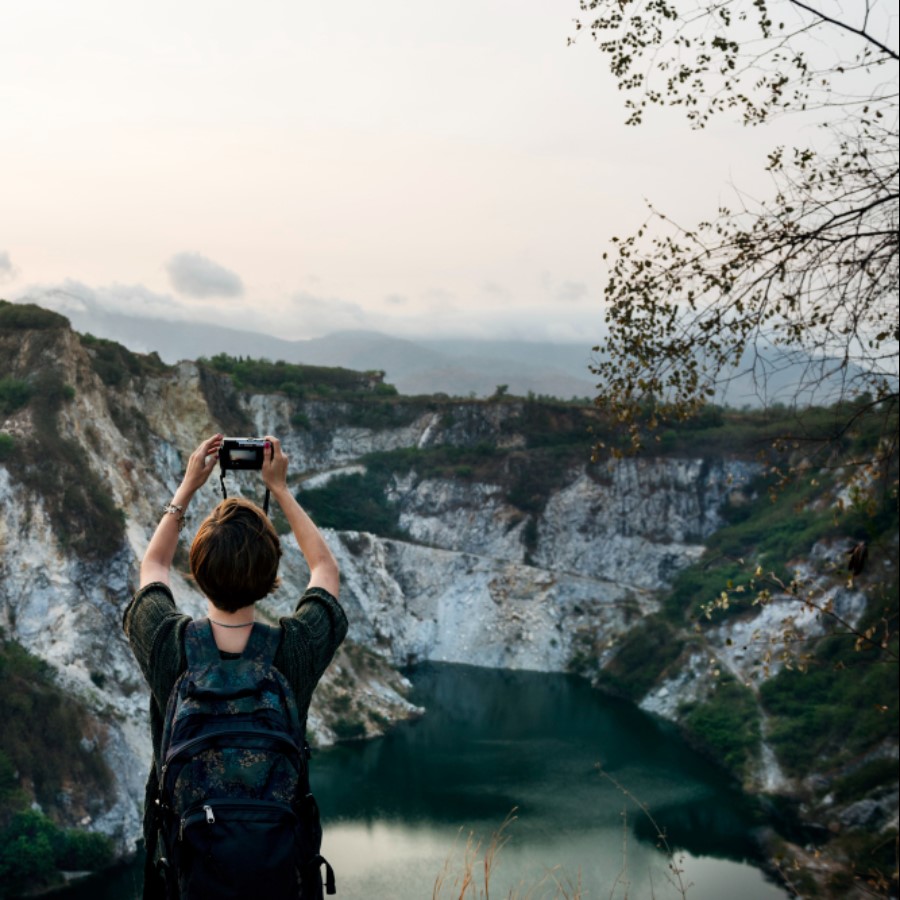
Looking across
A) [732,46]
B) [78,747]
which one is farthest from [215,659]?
→ [78,747]

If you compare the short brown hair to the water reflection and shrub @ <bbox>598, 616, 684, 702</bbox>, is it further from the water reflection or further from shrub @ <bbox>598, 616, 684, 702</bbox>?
shrub @ <bbox>598, 616, 684, 702</bbox>

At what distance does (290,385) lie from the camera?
53.5m

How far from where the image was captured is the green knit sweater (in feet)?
8.25

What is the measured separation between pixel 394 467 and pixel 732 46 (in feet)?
162

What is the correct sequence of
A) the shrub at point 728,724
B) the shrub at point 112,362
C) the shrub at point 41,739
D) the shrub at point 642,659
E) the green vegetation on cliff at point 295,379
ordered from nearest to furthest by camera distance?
the shrub at point 41,739
the shrub at point 728,724
the shrub at point 112,362
the shrub at point 642,659
the green vegetation on cliff at point 295,379

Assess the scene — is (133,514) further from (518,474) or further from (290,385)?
(518,474)

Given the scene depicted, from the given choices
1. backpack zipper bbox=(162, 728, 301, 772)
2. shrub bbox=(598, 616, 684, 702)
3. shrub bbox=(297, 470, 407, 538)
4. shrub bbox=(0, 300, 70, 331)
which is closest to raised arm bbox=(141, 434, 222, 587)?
backpack zipper bbox=(162, 728, 301, 772)

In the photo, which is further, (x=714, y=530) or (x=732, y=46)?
(x=714, y=530)

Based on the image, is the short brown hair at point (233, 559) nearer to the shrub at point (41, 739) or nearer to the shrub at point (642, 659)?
the shrub at point (41, 739)

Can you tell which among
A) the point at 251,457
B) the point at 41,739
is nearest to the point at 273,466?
the point at 251,457

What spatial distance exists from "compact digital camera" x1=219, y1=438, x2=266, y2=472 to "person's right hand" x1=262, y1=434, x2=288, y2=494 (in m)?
0.02

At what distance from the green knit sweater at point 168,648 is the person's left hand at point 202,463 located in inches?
14.7

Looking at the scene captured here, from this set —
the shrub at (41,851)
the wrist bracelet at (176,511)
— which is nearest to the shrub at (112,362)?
the shrub at (41,851)

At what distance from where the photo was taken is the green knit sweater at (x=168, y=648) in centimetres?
252
